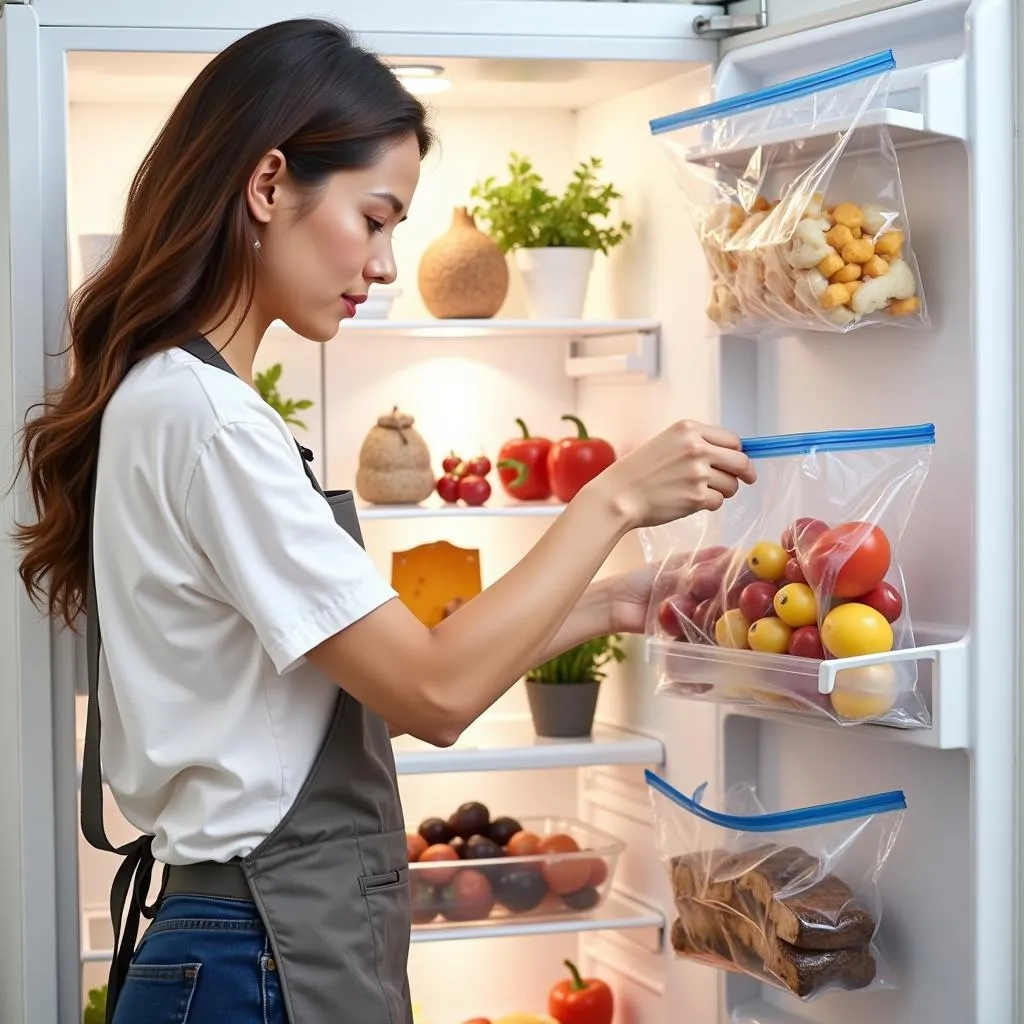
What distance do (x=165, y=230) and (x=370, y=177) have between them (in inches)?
7.1

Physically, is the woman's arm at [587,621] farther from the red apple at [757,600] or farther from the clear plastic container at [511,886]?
the clear plastic container at [511,886]

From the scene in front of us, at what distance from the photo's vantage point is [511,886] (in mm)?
2230

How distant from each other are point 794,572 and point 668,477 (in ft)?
0.96

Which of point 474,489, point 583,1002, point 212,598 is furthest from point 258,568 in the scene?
point 583,1002

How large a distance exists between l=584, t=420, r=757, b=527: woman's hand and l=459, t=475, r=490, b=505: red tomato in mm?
920

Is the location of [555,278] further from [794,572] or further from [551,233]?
[794,572]

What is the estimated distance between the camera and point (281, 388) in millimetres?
2449

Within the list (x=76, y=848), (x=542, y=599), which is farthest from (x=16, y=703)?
(x=542, y=599)

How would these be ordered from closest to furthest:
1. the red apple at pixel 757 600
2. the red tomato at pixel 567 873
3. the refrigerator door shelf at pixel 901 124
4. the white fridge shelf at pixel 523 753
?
the refrigerator door shelf at pixel 901 124 < the red apple at pixel 757 600 < the white fridge shelf at pixel 523 753 < the red tomato at pixel 567 873

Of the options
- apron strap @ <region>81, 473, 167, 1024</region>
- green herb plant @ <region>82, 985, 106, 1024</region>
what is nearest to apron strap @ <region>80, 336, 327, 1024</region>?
apron strap @ <region>81, 473, 167, 1024</region>

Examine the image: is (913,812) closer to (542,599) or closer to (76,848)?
(542,599)

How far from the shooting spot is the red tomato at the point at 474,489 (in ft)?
7.50

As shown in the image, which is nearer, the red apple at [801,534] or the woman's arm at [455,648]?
the woman's arm at [455,648]

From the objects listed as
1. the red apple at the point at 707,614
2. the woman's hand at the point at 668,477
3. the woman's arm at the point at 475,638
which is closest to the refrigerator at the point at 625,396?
the red apple at the point at 707,614
